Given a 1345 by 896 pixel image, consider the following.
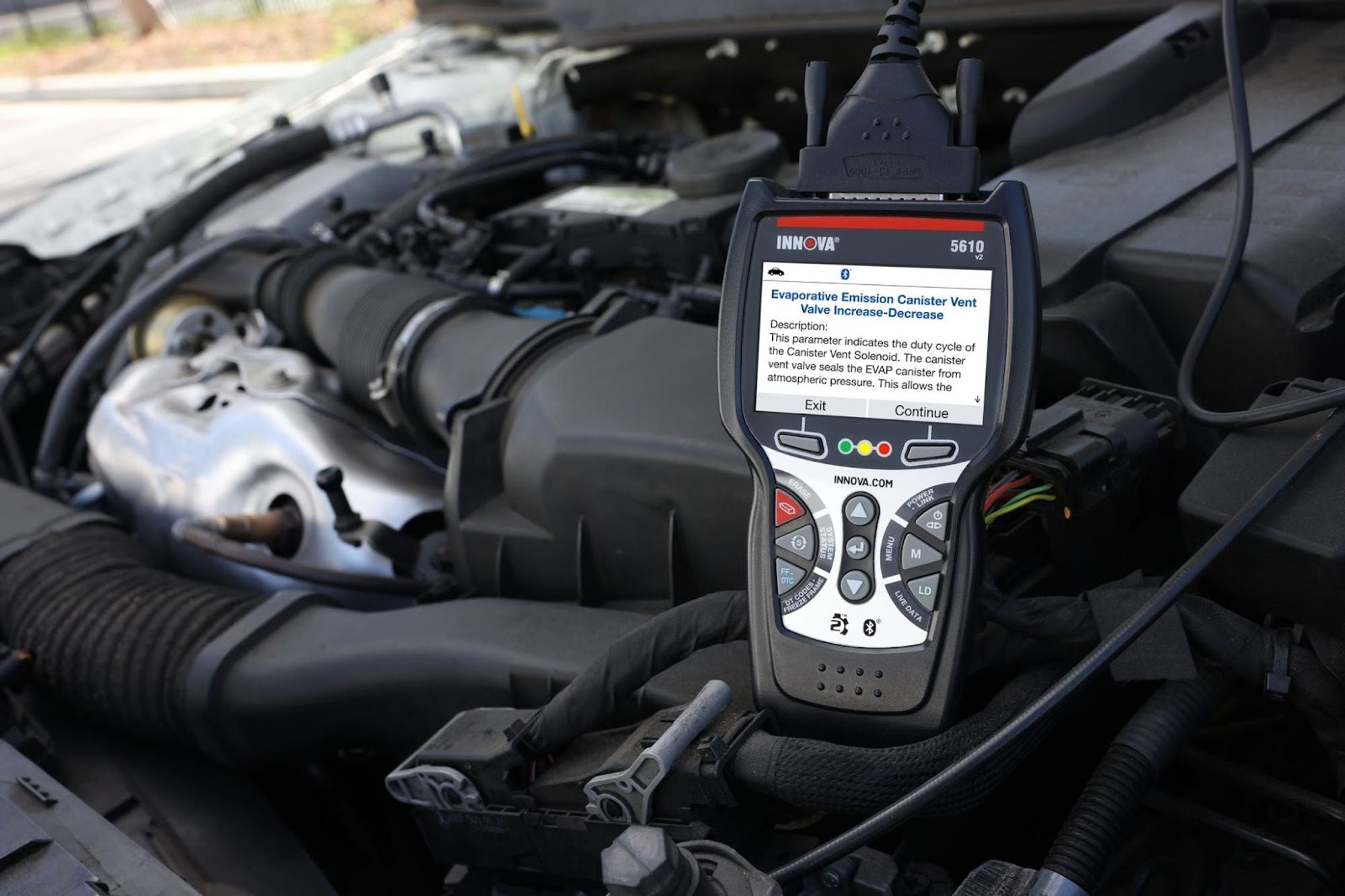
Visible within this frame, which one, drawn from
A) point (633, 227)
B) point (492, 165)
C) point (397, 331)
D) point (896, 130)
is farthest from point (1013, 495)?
point (492, 165)

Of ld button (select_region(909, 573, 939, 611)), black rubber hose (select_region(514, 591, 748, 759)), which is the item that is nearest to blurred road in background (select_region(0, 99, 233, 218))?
black rubber hose (select_region(514, 591, 748, 759))

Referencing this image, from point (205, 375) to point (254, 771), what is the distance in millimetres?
675

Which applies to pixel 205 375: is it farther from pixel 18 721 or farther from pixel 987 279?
pixel 987 279

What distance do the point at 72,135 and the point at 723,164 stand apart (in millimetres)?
8914

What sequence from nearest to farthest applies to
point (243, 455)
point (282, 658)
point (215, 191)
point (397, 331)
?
point (282, 658) < point (397, 331) < point (243, 455) < point (215, 191)

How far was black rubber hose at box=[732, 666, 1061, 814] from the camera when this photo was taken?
2.46 ft

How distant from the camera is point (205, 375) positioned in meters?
1.75

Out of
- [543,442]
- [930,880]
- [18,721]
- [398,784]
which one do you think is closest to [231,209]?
[18,721]

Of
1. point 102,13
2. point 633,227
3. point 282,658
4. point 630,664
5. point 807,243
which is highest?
point 102,13

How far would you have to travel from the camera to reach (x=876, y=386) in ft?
2.70

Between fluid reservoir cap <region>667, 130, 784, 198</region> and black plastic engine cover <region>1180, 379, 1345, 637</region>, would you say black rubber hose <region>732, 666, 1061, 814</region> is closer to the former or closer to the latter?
black plastic engine cover <region>1180, 379, 1345, 637</region>

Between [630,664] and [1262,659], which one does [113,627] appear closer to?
[630,664]

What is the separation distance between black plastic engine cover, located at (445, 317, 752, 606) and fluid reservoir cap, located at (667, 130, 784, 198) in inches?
22.4

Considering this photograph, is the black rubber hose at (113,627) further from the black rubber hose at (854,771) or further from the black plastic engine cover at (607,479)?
the black rubber hose at (854,771)
